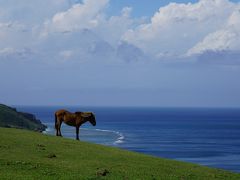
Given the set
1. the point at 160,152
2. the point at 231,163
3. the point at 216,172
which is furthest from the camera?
the point at 160,152

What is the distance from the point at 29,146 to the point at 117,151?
19.9 feet

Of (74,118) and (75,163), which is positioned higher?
(74,118)

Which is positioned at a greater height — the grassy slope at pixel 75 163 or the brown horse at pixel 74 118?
the brown horse at pixel 74 118

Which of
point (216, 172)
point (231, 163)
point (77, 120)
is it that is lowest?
point (231, 163)

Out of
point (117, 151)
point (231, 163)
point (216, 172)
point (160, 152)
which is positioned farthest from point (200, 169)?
point (160, 152)

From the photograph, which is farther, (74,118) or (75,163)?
(74,118)

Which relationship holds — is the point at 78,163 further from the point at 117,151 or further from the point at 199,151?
the point at 199,151

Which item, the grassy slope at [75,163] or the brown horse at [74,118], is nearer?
the grassy slope at [75,163]

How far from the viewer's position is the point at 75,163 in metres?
25.3

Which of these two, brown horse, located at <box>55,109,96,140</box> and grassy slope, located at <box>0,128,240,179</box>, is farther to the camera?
brown horse, located at <box>55,109,96,140</box>

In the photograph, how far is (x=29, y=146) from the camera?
29.5 m

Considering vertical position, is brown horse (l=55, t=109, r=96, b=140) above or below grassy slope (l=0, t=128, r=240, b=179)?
above

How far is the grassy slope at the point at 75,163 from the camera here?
871 inches

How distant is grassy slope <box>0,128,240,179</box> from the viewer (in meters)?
22.1
